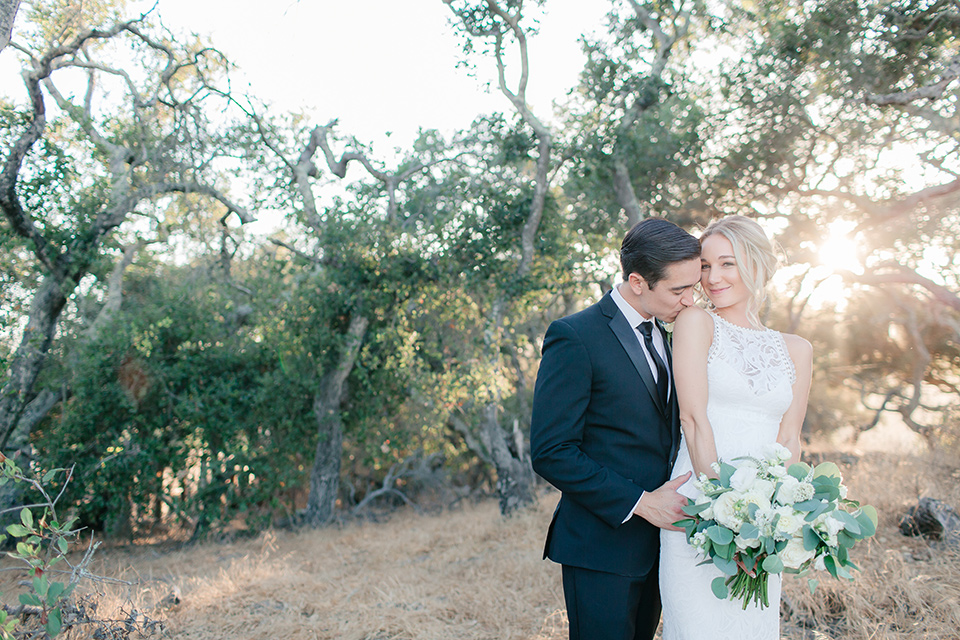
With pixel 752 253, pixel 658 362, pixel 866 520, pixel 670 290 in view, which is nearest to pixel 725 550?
pixel 866 520

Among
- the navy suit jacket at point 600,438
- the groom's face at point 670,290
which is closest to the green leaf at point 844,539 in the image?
the navy suit jacket at point 600,438

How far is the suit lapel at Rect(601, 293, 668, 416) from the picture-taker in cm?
229

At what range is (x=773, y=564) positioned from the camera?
6.27ft

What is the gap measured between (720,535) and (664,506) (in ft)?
0.79

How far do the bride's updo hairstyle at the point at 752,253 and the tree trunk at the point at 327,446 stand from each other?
7.84 meters

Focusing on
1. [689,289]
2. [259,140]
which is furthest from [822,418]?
[689,289]

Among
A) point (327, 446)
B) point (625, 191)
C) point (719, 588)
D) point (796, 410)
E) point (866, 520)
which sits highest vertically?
point (625, 191)

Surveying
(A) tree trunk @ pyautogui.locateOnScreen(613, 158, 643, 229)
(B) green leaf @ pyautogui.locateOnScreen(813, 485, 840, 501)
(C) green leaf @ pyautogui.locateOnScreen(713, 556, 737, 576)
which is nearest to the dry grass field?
(B) green leaf @ pyautogui.locateOnScreen(813, 485, 840, 501)

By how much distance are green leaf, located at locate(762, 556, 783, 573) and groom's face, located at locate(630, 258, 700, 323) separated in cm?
93

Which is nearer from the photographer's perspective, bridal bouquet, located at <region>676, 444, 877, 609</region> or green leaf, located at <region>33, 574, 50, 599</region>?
bridal bouquet, located at <region>676, 444, 877, 609</region>

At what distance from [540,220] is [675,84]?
10.7ft

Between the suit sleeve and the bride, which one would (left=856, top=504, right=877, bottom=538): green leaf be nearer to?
the bride

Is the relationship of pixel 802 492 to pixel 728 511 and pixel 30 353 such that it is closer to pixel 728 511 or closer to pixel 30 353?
pixel 728 511

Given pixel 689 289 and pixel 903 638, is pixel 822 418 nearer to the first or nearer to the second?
pixel 903 638
